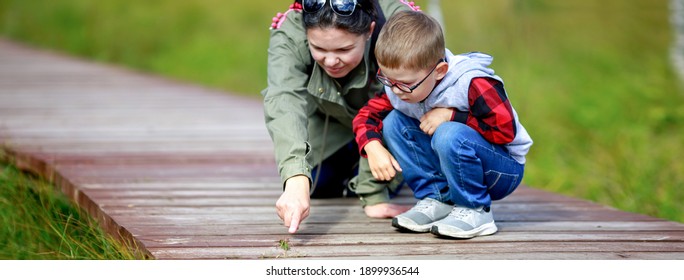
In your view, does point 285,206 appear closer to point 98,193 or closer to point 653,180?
point 98,193

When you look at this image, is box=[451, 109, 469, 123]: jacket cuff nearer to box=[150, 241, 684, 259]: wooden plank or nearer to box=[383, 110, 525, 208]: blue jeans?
box=[383, 110, 525, 208]: blue jeans

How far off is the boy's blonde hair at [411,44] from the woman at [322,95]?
8.7 inches

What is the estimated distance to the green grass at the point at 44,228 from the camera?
3.11m

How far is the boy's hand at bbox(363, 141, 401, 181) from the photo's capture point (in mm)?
2891

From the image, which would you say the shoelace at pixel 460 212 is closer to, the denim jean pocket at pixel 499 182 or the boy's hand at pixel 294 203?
the denim jean pocket at pixel 499 182

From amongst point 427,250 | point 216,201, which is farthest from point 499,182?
point 216,201

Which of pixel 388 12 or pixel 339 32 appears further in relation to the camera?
pixel 388 12

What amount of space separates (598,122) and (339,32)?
4150mm

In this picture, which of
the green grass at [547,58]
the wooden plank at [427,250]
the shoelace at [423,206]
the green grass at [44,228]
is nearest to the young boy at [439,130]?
the shoelace at [423,206]

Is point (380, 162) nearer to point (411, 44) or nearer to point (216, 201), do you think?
point (411, 44)

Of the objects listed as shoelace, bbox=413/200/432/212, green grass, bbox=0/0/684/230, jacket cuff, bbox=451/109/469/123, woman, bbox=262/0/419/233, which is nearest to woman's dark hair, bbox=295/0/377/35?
woman, bbox=262/0/419/233
